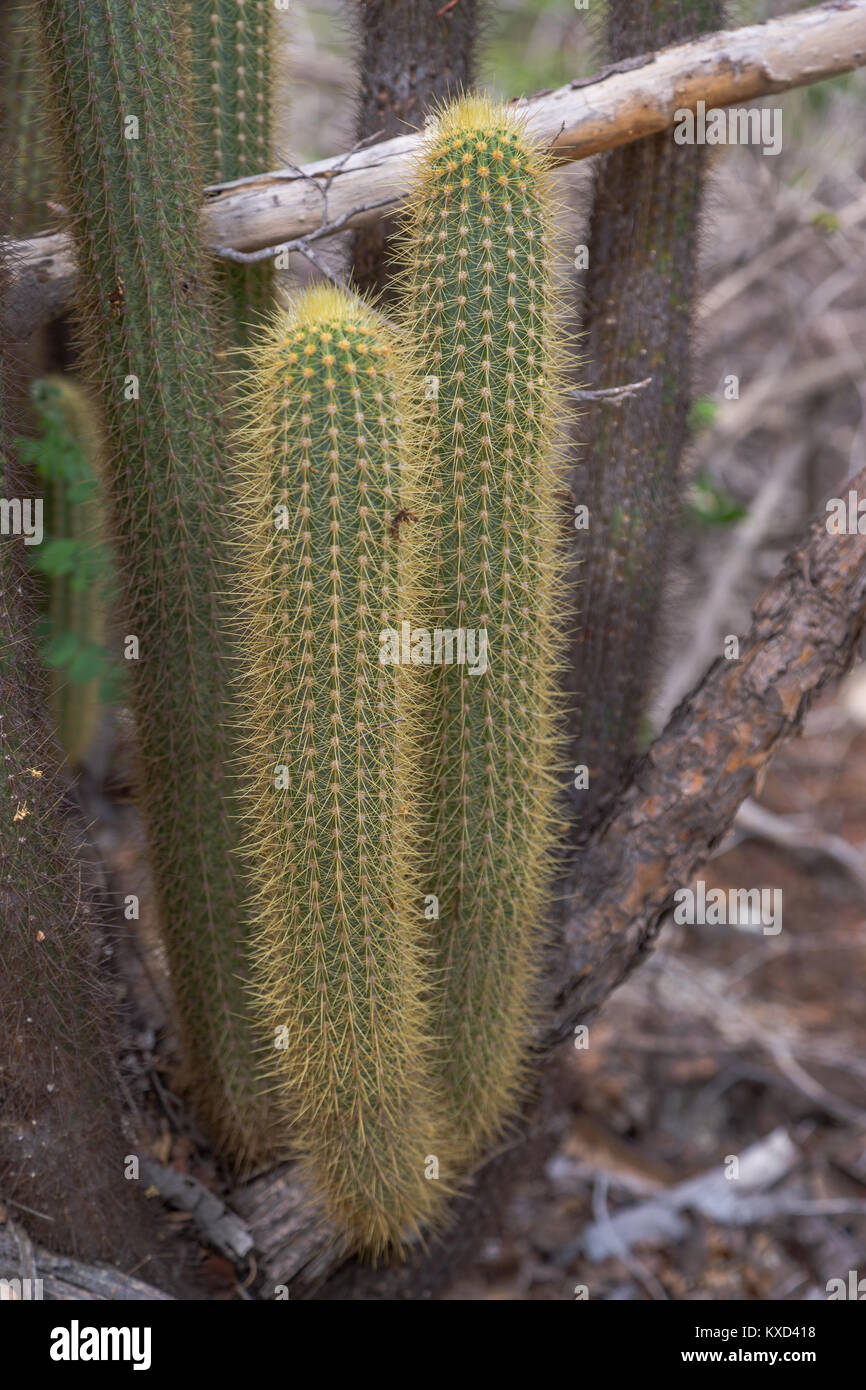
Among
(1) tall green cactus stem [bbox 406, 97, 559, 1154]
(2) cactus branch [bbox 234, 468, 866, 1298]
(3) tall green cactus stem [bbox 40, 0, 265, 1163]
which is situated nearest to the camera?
(1) tall green cactus stem [bbox 406, 97, 559, 1154]

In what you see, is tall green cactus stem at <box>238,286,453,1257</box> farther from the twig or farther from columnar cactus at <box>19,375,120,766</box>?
columnar cactus at <box>19,375,120,766</box>

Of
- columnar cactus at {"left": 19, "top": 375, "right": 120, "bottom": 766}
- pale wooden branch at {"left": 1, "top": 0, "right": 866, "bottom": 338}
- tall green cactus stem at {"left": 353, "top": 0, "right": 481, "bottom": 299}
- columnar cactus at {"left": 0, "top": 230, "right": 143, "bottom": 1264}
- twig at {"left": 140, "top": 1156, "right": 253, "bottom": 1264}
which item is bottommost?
twig at {"left": 140, "top": 1156, "right": 253, "bottom": 1264}

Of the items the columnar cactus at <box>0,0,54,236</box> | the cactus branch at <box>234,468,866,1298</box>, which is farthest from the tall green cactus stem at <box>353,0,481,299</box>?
the cactus branch at <box>234,468,866,1298</box>

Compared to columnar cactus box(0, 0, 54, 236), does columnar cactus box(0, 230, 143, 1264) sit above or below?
below

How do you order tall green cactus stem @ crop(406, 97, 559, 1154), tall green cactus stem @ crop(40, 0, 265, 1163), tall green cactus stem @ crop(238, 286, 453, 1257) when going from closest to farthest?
tall green cactus stem @ crop(238, 286, 453, 1257) → tall green cactus stem @ crop(406, 97, 559, 1154) → tall green cactus stem @ crop(40, 0, 265, 1163)

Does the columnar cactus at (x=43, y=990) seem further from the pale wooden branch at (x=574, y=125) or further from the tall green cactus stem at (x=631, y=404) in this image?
the tall green cactus stem at (x=631, y=404)

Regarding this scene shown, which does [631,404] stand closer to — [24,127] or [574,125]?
[574,125]
